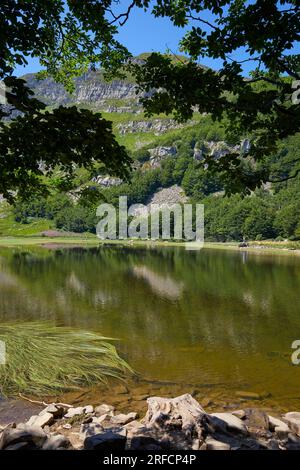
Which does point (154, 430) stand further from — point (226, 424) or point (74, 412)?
point (74, 412)

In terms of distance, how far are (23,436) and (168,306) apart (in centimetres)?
2681

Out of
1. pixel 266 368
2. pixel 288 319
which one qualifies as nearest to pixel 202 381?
pixel 266 368

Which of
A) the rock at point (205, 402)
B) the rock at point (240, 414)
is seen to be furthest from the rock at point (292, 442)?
the rock at point (205, 402)

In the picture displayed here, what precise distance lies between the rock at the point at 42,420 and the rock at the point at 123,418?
2.07m

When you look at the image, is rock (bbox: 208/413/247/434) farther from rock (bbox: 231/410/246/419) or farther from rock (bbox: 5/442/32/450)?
rock (bbox: 5/442/32/450)

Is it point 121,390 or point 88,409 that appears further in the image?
point 121,390

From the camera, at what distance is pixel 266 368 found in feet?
61.8

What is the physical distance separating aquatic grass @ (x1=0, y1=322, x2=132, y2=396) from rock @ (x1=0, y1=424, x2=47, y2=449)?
5.97m

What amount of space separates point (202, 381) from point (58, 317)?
16254mm

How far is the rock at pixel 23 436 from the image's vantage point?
29.0ft

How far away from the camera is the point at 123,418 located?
479 inches

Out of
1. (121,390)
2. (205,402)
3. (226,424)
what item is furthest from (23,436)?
(205,402)

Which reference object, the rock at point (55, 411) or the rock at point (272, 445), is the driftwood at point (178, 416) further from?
the rock at point (55, 411)
